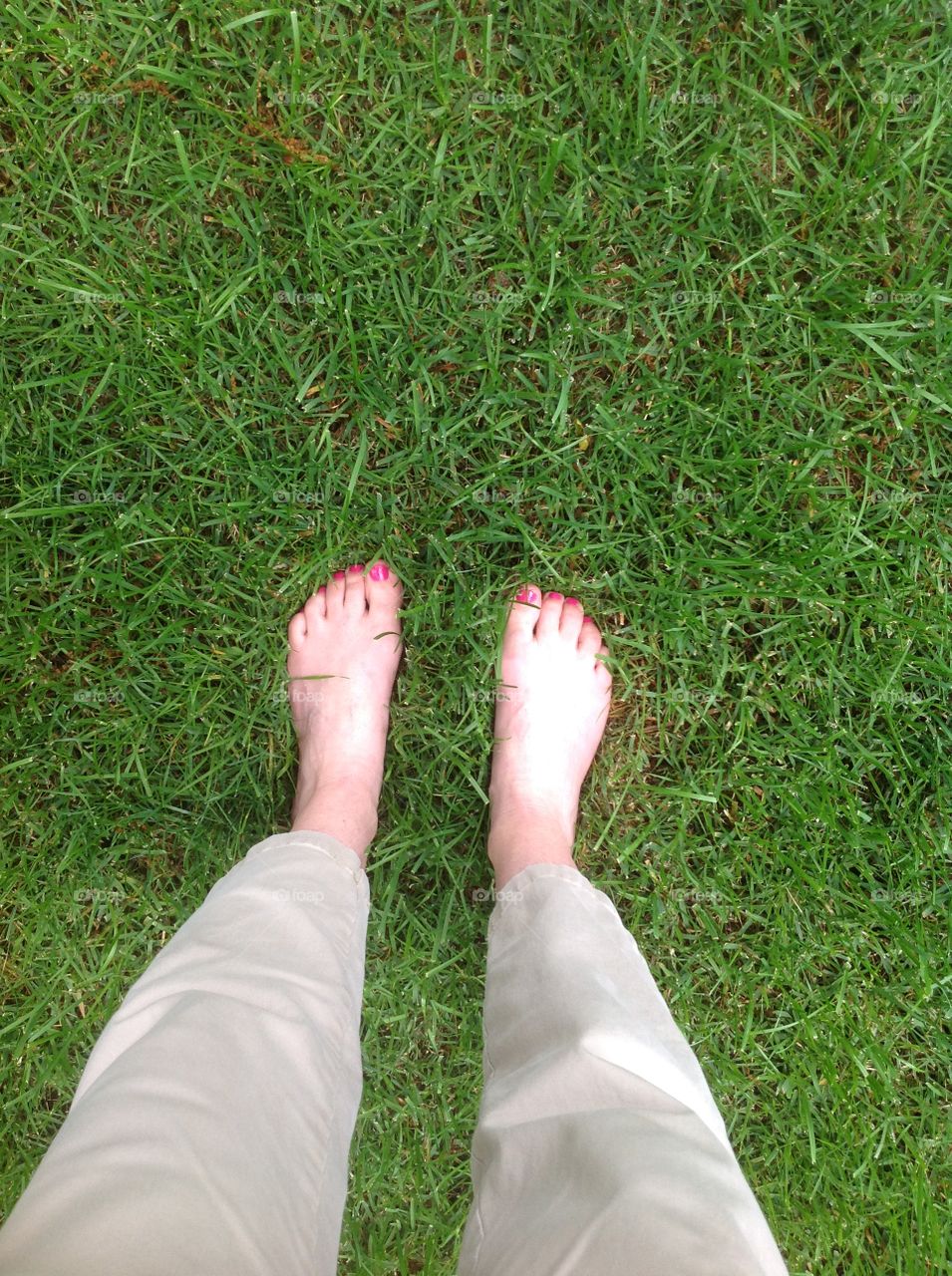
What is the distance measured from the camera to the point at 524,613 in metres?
1.65

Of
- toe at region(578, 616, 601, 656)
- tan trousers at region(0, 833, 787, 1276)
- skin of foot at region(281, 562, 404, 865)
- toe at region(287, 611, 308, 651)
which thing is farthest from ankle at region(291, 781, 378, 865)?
toe at region(578, 616, 601, 656)

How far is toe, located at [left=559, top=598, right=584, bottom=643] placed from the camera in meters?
1.65

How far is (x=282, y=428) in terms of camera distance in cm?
161

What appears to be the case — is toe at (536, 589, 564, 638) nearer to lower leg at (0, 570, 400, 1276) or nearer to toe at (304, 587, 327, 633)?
toe at (304, 587, 327, 633)

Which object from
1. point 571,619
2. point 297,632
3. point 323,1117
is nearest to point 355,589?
point 297,632

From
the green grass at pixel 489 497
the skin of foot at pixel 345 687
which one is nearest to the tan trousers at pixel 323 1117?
the skin of foot at pixel 345 687

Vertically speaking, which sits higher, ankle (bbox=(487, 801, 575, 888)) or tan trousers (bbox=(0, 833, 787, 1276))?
tan trousers (bbox=(0, 833, 787, 1276))

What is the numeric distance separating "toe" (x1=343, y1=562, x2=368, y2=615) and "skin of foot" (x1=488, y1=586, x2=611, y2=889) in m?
0.31

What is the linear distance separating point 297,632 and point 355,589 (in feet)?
0.49

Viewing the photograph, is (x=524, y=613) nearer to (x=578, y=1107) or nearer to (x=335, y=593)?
(x=335, y=593)

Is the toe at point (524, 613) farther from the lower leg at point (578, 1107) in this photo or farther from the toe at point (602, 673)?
the lower leg at point (578, 1107)

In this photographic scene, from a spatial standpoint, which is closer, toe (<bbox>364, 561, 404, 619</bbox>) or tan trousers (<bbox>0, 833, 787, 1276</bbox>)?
tan trousers (<bbox>0, 833, 787, 1276</bbox>)

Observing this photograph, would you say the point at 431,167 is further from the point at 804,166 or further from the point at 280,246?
the point at 804,166

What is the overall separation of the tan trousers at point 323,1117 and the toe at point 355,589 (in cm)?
55
